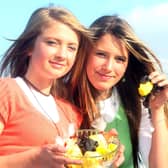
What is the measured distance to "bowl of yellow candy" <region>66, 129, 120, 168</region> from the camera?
2.98 m

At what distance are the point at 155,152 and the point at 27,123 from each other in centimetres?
122

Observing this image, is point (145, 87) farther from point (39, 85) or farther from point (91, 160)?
point (91, 160)

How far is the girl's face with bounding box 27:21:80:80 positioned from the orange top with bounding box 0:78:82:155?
0.68ft

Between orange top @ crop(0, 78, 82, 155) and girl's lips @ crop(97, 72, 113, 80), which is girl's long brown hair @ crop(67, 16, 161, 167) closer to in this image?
girl's lips @ crop(97, 72, 113, 80)

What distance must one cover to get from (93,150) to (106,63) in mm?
1175

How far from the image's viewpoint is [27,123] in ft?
11.3

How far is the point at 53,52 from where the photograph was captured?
361 centimetres

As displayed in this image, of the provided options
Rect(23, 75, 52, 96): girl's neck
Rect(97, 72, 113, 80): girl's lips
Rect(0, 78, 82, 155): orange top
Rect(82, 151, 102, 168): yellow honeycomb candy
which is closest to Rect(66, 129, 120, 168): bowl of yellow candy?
Rect(82, 151, 102, 168): yellow honeycomb candy

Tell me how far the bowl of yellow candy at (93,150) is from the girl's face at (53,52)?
1.81 ft

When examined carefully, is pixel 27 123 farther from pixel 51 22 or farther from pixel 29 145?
pixel 51 22

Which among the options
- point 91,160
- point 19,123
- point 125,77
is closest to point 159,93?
point 125,77

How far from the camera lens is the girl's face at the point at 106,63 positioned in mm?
4109

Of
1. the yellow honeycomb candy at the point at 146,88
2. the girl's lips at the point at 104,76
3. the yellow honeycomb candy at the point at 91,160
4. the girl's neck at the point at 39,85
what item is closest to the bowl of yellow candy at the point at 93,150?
the yellow honeycomb candy at the point at 91,160

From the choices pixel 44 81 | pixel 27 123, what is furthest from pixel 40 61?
pixel 27 123
